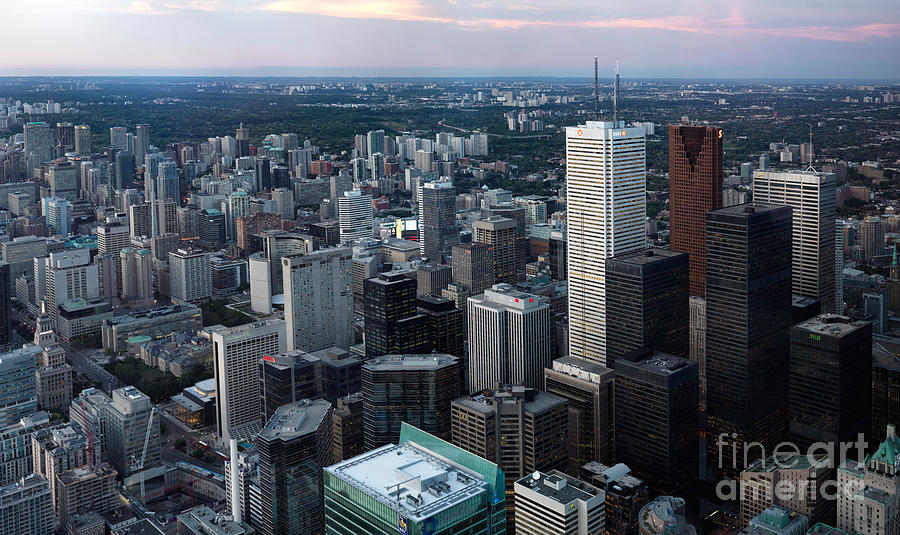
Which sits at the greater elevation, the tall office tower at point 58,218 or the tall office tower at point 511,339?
the tall office tower at point 58,218

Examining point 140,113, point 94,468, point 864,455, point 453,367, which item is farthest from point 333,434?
point 140,113

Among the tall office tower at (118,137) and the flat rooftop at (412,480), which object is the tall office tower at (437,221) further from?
the tall office tower at (118,137)

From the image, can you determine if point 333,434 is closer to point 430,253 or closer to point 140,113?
point 430,253

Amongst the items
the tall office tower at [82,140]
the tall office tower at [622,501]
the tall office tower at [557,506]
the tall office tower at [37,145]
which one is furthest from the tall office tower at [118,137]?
the tall office tower at [557,506]

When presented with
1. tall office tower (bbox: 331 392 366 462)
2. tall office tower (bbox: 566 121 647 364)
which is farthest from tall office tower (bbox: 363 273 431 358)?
tall office tower (bbox: 566 121 647 364)

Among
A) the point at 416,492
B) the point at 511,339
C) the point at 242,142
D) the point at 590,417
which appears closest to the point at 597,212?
A: the point at 511,339

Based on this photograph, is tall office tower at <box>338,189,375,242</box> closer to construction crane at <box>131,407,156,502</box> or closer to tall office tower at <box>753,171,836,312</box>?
construction crane at <box>131,407,156,502</box>
